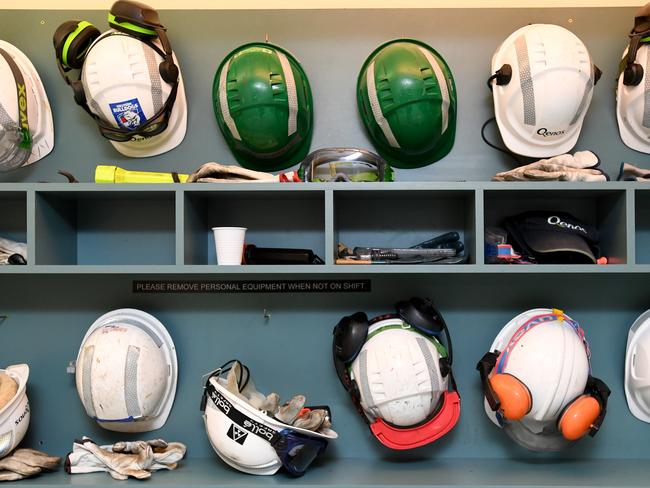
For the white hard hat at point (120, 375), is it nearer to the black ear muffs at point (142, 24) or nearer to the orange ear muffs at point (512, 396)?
the black ear muffs at point (142, 24)

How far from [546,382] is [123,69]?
1.35 m

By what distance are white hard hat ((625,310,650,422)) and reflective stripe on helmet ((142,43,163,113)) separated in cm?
148

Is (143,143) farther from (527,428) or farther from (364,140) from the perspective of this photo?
(527,428)

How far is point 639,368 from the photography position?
149 centimetres

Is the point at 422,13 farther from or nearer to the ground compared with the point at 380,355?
farther from the ground

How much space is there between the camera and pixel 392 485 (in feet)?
4.31

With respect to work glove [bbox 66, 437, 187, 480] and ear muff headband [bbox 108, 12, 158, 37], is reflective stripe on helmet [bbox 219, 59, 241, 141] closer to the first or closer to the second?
ear muff headband [bbox 108, 12, 158, 37]

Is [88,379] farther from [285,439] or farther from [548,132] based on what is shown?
[548,132]

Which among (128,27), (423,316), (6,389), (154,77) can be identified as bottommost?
(6,389)

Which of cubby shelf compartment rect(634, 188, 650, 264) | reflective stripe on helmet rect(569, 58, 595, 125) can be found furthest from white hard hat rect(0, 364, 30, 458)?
cubby shelf compartment rect(634, 188, 650, 264)

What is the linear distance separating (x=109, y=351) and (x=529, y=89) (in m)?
1.30

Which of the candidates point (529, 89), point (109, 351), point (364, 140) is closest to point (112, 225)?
point (109, 351)

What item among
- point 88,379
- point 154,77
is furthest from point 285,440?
point 154,77

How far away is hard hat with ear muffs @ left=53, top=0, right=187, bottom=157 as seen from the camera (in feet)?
4.71
